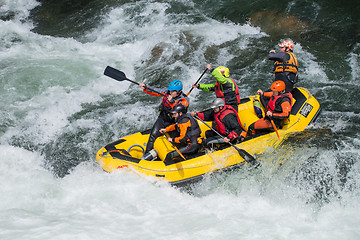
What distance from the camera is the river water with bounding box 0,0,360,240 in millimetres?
5828

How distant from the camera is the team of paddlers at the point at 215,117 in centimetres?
646

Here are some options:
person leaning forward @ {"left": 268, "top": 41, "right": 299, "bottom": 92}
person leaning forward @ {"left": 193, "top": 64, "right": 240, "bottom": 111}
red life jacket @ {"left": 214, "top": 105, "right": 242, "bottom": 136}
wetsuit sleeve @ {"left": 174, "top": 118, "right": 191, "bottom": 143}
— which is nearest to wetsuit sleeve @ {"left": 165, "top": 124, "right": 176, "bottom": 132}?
wetsuit sleeve @ {"left": 174, "top": 118, "right": 191, "bottom": 143}

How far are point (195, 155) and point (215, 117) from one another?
76 centimetres

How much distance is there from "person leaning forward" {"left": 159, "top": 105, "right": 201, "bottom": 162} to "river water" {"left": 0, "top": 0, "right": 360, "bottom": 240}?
56 centimetres

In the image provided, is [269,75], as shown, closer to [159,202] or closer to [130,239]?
[159,202]

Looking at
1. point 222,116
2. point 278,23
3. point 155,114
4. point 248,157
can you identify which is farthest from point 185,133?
point 278,23

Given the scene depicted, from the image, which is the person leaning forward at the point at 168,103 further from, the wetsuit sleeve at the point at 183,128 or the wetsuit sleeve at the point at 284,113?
the wetsuit sleeve at the point at 284,113

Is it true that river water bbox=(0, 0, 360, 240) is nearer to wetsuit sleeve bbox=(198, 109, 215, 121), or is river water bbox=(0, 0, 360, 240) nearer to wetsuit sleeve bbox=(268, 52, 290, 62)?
wetsuit sleeve bbox=(198, 109, 215, 121)

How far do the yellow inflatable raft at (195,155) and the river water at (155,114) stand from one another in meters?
0.17

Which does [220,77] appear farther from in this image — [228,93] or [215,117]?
[215,117]

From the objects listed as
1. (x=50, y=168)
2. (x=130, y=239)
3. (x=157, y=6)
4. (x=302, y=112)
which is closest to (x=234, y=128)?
(x=302, y=112)

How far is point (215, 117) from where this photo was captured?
261 inches

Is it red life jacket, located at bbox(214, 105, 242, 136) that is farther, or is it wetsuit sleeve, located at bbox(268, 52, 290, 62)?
wetsuit sleeve, located at bbox(268, 52, 290, 62)

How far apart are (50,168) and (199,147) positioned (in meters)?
3.06
